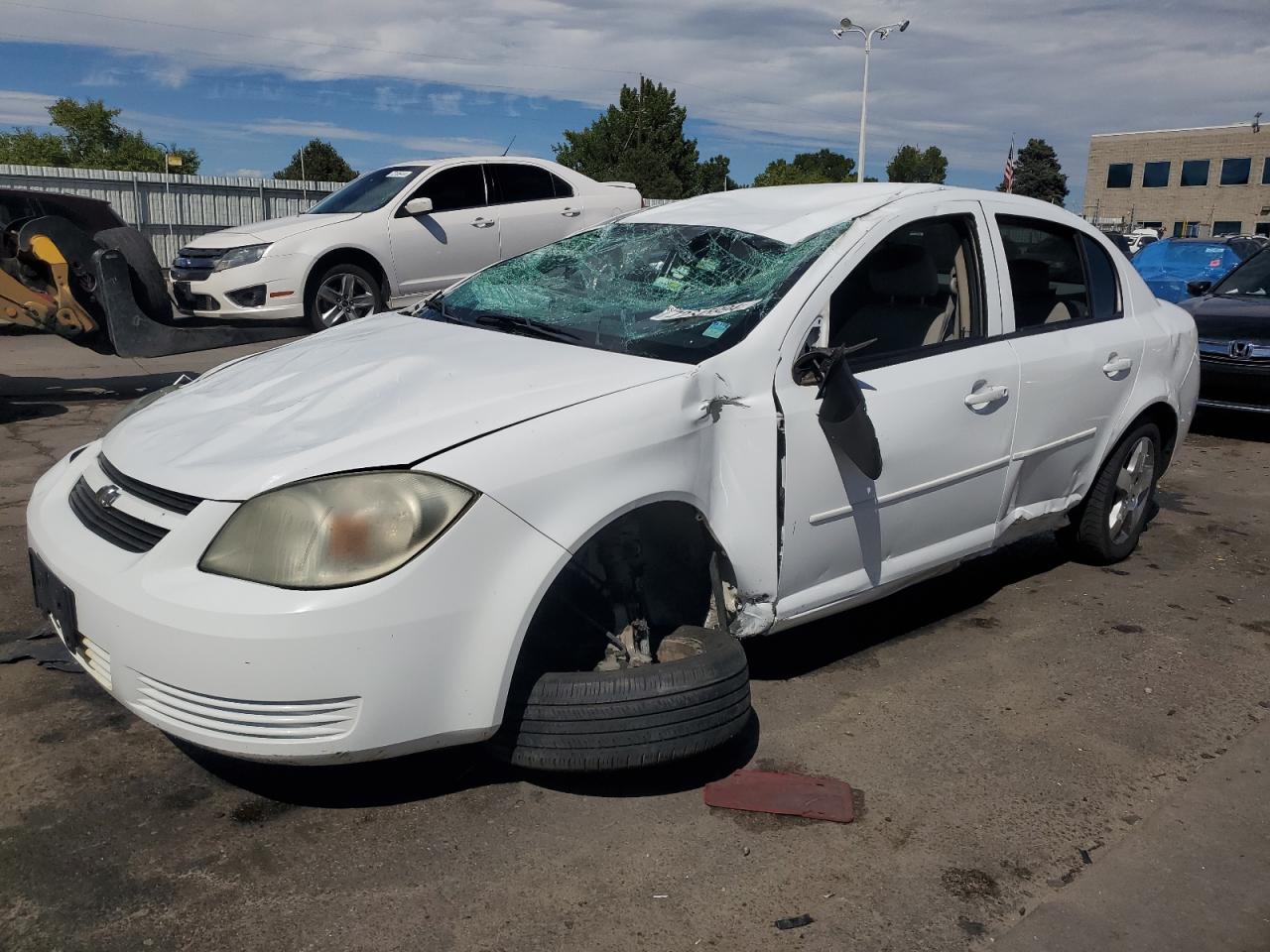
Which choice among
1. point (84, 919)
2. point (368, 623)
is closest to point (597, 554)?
point (368, 623)

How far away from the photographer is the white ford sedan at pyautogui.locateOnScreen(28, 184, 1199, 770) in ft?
7.99

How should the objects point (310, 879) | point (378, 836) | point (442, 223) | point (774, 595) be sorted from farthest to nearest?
point (442, 223) → point (774, 595) → point (378, 836) → point (310, 879)

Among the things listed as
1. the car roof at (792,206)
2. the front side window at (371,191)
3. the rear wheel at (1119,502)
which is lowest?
the rear wheel at (1119,502)

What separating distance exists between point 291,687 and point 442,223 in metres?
8.06

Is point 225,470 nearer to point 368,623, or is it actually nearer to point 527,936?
point 368,623

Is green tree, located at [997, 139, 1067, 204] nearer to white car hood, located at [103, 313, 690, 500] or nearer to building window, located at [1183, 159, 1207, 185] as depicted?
building window, located at [1183, 159, 1207, 185]

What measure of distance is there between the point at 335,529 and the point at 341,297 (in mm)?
7443

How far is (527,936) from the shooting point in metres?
2.37

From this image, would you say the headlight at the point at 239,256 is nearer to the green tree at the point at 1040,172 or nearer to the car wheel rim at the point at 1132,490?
the car wheel rim at the point at 1132,490

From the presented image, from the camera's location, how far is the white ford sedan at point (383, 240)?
9.05 meters

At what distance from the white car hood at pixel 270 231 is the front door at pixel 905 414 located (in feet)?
22.1

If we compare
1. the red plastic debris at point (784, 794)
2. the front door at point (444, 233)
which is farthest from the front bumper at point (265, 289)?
the red plastic debris at point (784, 794)

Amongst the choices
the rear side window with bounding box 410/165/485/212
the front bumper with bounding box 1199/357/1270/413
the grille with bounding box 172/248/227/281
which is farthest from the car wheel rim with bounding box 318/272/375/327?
the front bumper with bounding box 1199/357/1270/413

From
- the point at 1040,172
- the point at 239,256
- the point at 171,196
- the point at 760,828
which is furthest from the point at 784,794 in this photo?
the point at 1040,172
